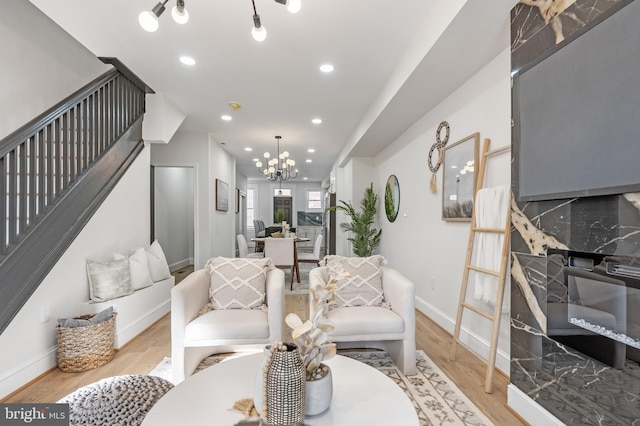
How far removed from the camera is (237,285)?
8.09 feet

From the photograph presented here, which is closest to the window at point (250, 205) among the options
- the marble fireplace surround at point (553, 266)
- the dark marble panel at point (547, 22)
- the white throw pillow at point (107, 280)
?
the white throw pillow at point (107, 280)

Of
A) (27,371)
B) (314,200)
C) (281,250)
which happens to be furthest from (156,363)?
(314,200)

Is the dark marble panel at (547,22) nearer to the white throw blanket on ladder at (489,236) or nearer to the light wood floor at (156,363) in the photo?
the white throw blanket on ladder at (489,236)

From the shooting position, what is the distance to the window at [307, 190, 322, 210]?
1252 centimetres

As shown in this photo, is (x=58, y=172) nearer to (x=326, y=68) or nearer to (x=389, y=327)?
(x=326, y=68)

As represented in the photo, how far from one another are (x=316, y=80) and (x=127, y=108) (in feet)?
7.05

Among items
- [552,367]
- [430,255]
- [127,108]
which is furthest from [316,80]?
[552,367]

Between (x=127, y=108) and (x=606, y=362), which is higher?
(x=127, y=108)

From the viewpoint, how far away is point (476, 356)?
2.60 m

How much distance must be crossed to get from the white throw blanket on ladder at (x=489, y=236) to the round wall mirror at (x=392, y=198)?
2.35 m

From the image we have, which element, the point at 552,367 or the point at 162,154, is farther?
the point at 162,154

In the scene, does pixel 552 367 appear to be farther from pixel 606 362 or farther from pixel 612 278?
pixel 612 278

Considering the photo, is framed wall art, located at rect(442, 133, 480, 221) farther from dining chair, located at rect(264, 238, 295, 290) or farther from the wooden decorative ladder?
dining chair, located at rect(264, 238, 295, 290)

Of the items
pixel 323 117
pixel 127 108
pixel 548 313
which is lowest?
pixel 548 313
